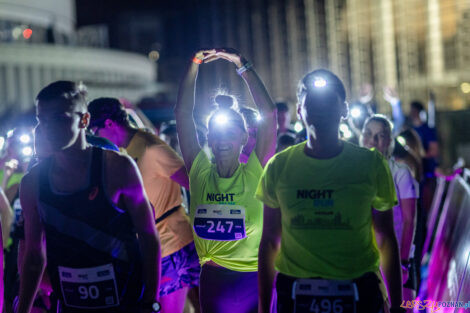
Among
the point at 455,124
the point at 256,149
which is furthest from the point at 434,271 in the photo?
the point at 455,124

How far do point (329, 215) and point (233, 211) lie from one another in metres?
1.03

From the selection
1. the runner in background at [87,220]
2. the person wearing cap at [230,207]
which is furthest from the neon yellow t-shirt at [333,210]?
the person wearing cap at [230,207]

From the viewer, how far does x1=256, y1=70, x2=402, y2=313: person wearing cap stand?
243 cm

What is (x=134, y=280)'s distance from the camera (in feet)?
9.04

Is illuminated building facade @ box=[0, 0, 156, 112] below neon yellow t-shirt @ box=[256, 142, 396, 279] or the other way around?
the other way around

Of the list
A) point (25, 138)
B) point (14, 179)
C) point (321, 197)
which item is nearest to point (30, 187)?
point (321, 197)

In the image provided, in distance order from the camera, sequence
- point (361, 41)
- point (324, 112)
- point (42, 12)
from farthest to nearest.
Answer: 1. point (42, 12)
2. point (361, 41)
3. point (324, 112)

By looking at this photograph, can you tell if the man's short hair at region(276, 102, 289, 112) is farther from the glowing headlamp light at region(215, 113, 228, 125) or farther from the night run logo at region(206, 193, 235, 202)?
the night run logo at region(206, 193, 235, 202)

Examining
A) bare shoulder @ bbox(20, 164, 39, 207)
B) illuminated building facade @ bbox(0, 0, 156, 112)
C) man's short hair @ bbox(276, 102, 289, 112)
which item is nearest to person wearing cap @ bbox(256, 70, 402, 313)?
bare shoulder @ bbox(20, 164, 39, 207)

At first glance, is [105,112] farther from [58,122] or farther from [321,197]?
[321,197]

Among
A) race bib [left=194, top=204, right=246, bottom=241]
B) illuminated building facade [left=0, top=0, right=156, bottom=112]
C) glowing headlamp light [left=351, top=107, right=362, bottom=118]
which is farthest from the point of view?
illuminated building facade [left=0, top=0, right=156, bottom=112]

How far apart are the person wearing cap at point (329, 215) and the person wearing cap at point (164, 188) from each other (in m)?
1.60

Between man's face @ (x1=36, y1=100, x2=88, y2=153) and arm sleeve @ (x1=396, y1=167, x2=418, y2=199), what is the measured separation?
2.60 metres

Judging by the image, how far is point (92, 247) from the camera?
2682 mm
